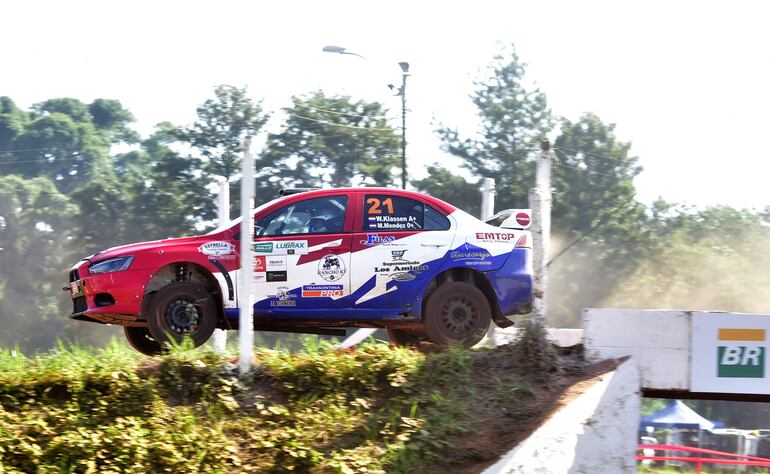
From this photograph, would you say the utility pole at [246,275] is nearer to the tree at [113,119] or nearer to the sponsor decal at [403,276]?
the sponsor decal at [403,276]

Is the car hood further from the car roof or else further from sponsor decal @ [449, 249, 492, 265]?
sponsor decal @ [449, 249, 492, 265]

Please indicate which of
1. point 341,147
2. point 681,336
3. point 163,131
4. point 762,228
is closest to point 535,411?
point 681,336

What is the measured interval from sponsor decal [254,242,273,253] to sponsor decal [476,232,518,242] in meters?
2.04

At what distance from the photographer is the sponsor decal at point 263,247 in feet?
30.1

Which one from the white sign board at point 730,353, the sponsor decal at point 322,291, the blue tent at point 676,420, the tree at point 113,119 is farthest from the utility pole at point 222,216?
the tree at point 113,119

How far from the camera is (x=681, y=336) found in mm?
8836

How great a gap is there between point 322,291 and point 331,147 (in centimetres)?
3204

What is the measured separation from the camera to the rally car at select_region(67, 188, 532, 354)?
8.94 m

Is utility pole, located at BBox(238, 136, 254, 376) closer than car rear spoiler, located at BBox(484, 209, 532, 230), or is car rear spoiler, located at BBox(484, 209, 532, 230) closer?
utility pole, located at BBox(238, 136, 254, 376)

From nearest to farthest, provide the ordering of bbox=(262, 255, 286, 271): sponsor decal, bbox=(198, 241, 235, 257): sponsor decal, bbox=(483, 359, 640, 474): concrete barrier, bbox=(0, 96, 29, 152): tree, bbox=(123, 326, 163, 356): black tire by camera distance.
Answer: bbox=(483, 359, 640, 474): concrete barrier
bbox=(198, 241, 235, 257): sponsor decal
bbox=(262, 255, 286, 271): sponsor decal
bbox=(123, 326, 163, 356): black tire
bbox=(0, 96, 29, 152): tree

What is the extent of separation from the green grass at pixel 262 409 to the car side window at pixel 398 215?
1.29 metres

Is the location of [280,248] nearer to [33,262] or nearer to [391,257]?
[391,257]

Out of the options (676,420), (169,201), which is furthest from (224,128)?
(676,420)

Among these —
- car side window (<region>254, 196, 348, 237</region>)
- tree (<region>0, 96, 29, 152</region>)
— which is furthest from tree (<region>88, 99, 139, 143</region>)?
car side window (<region>254, 196, 348, 237</region>)
